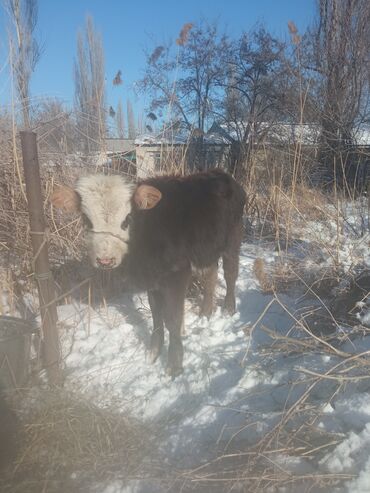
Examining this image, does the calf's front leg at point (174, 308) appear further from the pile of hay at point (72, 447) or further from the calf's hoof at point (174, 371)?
the pile of hay at point (72, 447)

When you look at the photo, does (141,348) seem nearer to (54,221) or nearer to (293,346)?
(293,346)

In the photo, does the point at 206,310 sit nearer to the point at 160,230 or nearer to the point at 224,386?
the point at 160,230

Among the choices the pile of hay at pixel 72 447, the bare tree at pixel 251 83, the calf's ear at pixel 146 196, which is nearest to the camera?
the pile of hay at pixel 72 447

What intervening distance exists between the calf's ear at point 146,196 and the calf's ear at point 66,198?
465 millimetres

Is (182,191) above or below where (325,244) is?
above

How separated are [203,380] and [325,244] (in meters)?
2.27

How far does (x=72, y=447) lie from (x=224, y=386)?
112 centimetres

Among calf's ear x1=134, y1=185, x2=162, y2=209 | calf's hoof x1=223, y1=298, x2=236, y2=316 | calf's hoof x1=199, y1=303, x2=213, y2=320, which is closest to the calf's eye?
calf's ear x1=134, y1=185, x2=162, y2=209

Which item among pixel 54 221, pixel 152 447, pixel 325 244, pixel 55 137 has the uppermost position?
pixel 55 137

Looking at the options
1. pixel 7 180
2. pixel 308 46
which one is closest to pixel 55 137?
pixel 7 180

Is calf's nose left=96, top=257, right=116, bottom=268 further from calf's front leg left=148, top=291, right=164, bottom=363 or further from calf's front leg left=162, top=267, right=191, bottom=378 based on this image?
calf's front leg left=148, top=291, right=164, bottom=363

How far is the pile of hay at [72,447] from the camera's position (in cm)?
214

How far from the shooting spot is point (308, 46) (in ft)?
40.1

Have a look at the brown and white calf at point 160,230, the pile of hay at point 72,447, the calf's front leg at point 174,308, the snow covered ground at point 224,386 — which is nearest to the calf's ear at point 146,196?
the brown and white calf at point 160,230
